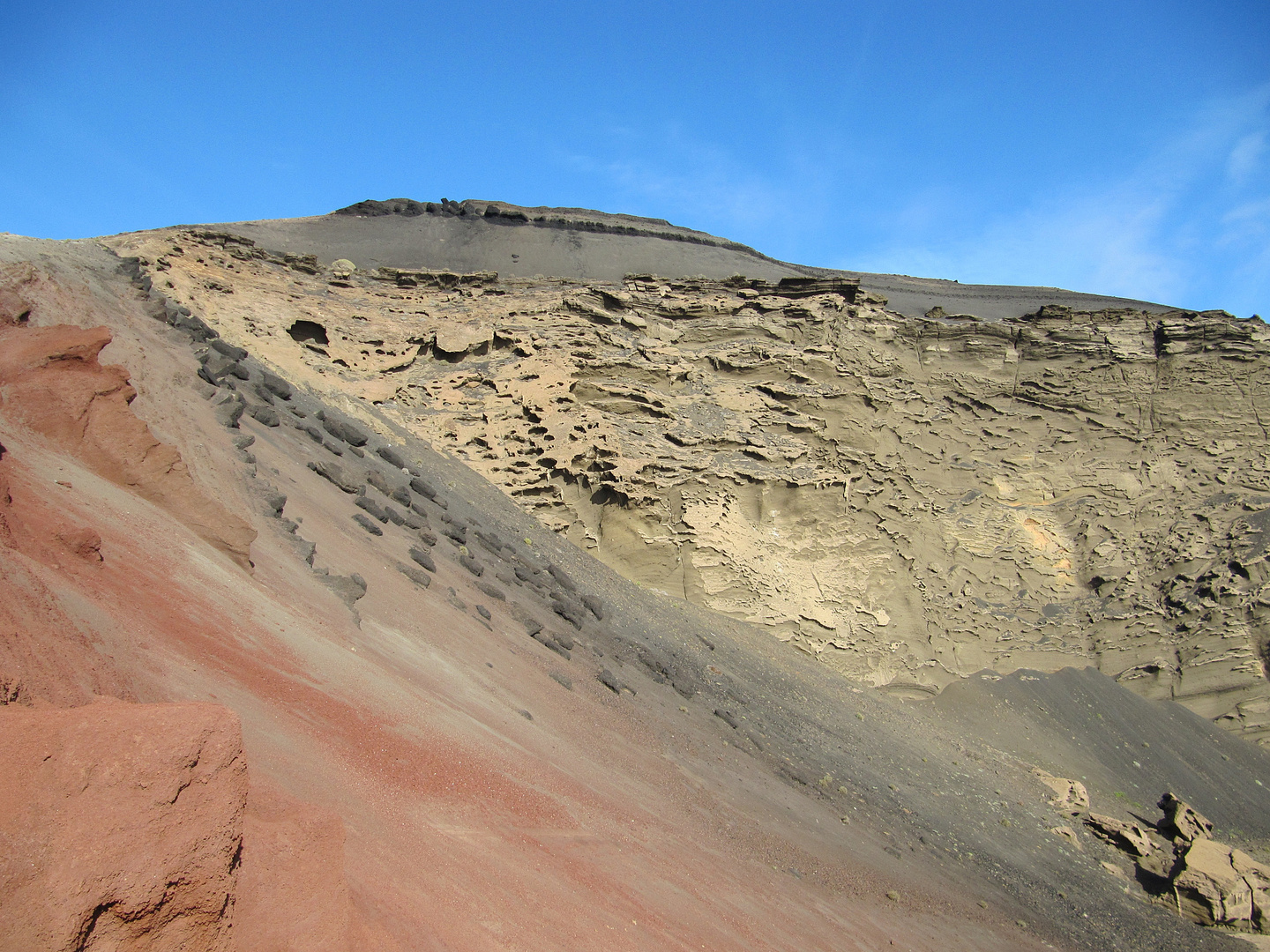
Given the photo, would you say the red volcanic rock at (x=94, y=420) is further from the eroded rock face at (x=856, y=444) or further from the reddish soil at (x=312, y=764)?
the eroded rock face at (x=856, y=444)

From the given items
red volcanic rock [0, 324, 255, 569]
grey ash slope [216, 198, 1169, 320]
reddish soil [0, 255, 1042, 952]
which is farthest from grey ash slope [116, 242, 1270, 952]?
grey ash slope [216, 198, 1169, 320]

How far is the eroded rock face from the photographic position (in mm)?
15391

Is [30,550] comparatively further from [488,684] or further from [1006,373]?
[1006,373]

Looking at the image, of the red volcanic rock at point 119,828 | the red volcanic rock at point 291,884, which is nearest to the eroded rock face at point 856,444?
the red volcanic rock at point 291,884

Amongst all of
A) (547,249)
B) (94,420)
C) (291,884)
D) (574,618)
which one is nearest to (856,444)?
(574,618)

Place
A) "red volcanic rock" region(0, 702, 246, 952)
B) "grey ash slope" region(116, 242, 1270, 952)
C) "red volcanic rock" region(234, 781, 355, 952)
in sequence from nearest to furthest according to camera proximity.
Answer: "red volcanic rock" region(0, 702, 246, 952)
"red volcanic rock" region(234, 781, 355, 952)
"grey ash slope" region(116, 242, 1270, 952)

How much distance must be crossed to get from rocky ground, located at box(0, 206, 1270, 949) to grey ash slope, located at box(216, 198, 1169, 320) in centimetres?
501

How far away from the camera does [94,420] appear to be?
6.13 m

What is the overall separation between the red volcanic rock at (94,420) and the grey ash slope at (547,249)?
1666cm

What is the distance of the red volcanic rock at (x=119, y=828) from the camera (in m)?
1.93

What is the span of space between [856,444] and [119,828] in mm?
16748

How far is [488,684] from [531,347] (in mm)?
10561

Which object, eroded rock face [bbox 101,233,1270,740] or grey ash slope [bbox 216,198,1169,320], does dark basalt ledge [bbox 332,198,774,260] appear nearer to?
grey ash slope [bbox 216,198,1169,320]

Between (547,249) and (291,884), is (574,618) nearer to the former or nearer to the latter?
(291,884)
